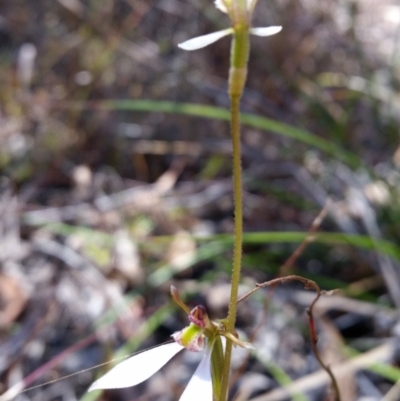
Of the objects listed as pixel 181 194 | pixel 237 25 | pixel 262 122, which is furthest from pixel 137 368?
pixel 181 194

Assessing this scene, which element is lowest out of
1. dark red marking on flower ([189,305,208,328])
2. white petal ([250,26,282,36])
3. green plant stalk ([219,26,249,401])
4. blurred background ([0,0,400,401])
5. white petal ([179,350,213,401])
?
blurred background ([0,0,400,401])

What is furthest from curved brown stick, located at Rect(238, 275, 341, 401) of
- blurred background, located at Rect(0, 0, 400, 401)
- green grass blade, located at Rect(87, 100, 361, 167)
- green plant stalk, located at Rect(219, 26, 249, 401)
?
green grass blade, located at Rect(87, 100, 361, 167)

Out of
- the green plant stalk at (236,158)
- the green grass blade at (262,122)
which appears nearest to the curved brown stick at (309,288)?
the green plant stalk at (236,158)

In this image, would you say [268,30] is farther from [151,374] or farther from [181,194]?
[181,194]

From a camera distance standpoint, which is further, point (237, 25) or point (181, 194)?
point (181, 194)

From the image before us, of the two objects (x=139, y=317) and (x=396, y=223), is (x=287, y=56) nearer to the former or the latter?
(x=396, y=223)

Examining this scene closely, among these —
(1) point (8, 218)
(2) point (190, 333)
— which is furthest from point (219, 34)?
(1) point (8, 218)

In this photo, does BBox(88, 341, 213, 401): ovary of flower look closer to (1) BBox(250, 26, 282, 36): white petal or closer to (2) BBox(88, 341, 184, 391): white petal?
(2) BBox(88, 341, 184, 391): white petal
